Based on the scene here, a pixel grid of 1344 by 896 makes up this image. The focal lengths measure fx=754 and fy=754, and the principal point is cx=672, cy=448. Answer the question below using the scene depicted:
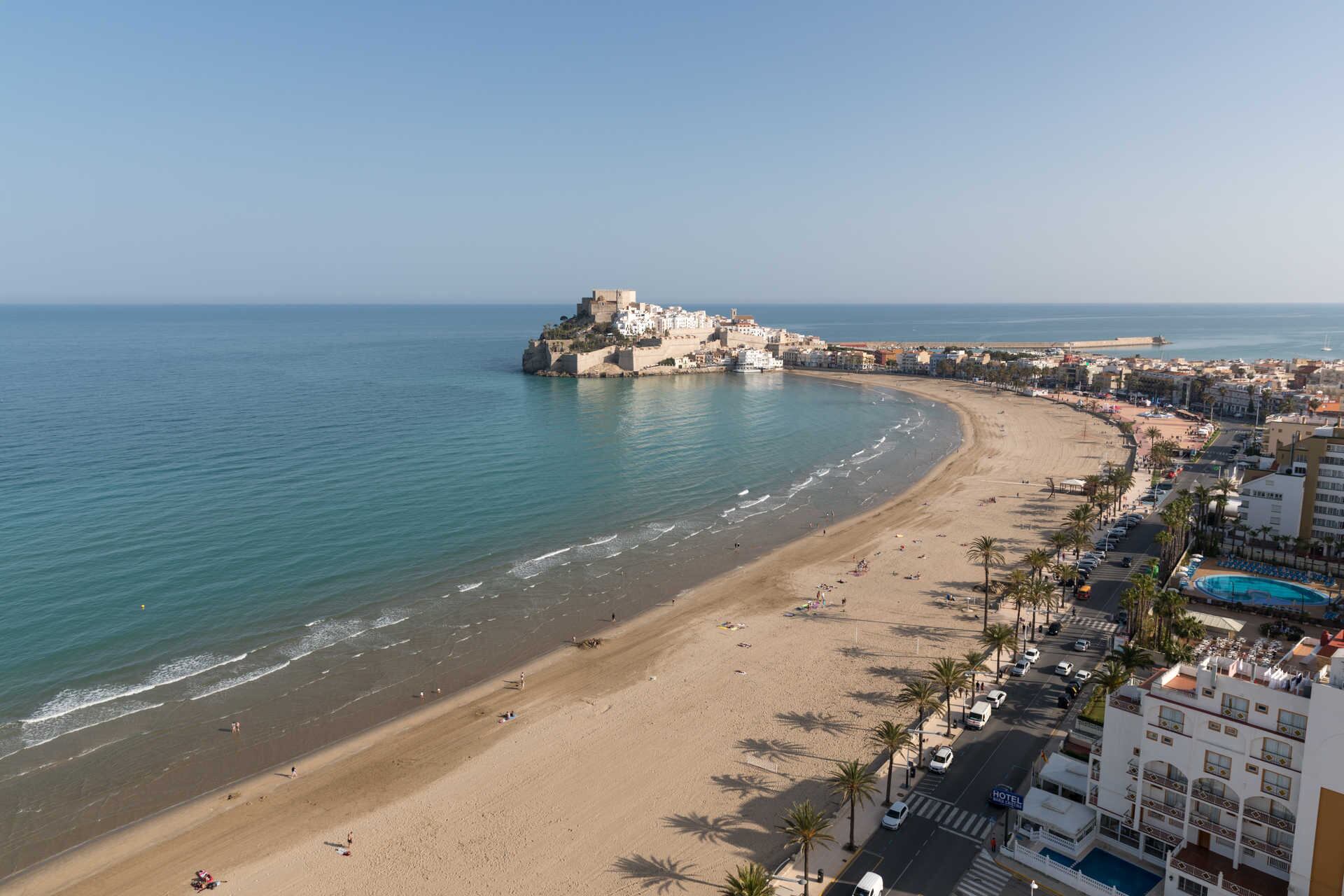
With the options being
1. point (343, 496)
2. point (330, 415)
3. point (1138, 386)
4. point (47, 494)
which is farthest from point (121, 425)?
point (1138, 386)

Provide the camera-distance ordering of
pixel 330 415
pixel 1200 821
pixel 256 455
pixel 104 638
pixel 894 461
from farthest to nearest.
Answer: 1. pixel 330 415
2. pixel 894 461
3. pixel 256 455
4. pixel 104 638
5. pixel 1200 821

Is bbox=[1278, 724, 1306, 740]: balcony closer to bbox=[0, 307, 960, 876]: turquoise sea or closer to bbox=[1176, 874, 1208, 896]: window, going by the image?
bbox=[1176, 874, 1208, 896]: window

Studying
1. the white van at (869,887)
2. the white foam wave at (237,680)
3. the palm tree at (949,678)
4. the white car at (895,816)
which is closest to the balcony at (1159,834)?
the white car at (895,816)

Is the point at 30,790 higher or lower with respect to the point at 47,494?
lower

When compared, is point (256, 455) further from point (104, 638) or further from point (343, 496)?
point (104, 638)

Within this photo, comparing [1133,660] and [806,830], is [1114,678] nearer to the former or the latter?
[1133,660]

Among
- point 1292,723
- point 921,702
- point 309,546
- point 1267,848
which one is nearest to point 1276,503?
point 921,702

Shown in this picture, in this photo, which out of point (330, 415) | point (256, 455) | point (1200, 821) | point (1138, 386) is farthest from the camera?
point (1138, 386)

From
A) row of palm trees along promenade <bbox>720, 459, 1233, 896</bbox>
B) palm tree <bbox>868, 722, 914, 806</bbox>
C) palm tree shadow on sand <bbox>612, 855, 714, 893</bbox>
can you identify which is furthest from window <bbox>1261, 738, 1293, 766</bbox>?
palm tree shadow on sand <bbox>612, 855, 714, 893</bbox>
